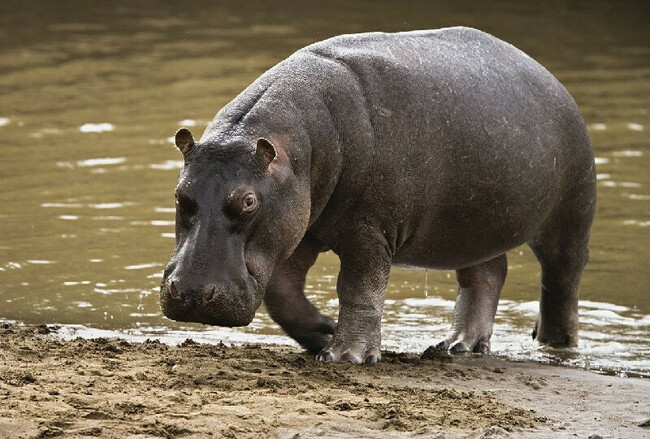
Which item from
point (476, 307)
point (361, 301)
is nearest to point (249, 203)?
point (361, 301)

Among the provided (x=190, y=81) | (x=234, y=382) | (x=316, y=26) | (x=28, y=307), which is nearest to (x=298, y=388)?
(x=234, y=382)

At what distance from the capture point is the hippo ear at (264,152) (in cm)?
532

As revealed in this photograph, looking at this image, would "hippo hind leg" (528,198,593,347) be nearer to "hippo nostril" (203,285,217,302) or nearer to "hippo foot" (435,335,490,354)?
"hippo foot" (435,335,490,354)

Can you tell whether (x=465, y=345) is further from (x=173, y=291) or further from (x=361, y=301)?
(x=173, y=291)

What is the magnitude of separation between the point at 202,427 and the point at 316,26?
51.8 ft

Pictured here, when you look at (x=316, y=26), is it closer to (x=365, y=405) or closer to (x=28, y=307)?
(x=28, y=307)

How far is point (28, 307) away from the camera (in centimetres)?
746

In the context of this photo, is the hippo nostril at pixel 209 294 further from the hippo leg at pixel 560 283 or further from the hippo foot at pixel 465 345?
the hippo leg at pixel 560 283


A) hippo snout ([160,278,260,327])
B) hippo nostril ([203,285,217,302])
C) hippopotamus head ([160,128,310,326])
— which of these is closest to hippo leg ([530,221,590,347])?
hippopotamus head ([160,128,310,326])

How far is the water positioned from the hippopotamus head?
1.61 meters

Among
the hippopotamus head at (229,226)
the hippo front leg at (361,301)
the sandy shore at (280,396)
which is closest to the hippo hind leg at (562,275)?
the sandy shore at (280,396)

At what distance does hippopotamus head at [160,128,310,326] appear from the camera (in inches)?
203

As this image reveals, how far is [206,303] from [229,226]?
32cm

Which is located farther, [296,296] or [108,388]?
[296,296]
